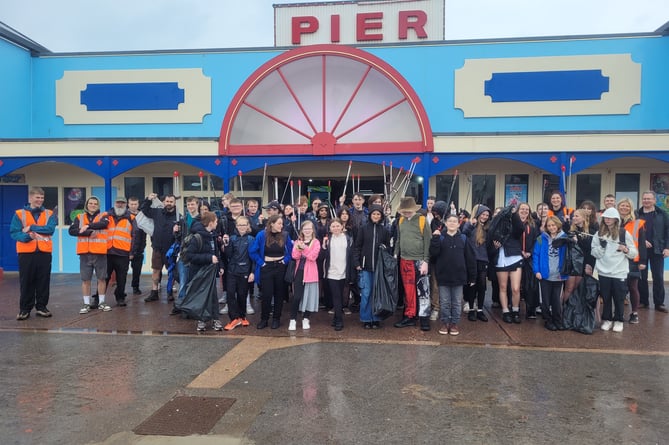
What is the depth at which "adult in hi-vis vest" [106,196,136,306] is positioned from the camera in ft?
25.1

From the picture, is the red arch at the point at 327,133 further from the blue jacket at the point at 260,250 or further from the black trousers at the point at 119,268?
the blue jacket at the point at 260,250

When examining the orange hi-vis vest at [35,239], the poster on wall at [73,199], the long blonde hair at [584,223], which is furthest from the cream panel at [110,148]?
the long blonde hair at [584,223]

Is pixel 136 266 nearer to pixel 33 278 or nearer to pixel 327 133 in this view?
pixel 33 278

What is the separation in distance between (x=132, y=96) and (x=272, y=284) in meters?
9.07

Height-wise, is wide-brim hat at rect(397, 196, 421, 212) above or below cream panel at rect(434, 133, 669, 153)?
below

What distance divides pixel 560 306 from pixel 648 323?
4.79ft

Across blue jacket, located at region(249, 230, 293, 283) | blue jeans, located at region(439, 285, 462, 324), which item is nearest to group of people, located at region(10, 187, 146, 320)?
blue jacket, located at region(249, 230, 293, 283)

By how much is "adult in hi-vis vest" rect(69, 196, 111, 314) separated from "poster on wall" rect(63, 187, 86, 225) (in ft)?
18.0

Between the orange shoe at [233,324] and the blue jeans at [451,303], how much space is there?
8.90 ft

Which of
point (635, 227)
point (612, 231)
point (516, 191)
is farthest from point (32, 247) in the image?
point (516, 191)

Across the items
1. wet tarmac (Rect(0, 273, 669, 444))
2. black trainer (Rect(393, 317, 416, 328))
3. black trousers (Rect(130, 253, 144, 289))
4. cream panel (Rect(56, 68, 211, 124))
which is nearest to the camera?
wet tarmac (Rect(0, 273, 669, 444))

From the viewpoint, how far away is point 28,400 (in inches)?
165

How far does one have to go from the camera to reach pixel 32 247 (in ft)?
22.5

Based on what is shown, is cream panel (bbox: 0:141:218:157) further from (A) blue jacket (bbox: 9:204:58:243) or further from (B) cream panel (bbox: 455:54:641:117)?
(B) cream panel (bbox: 455:54:641:117)
